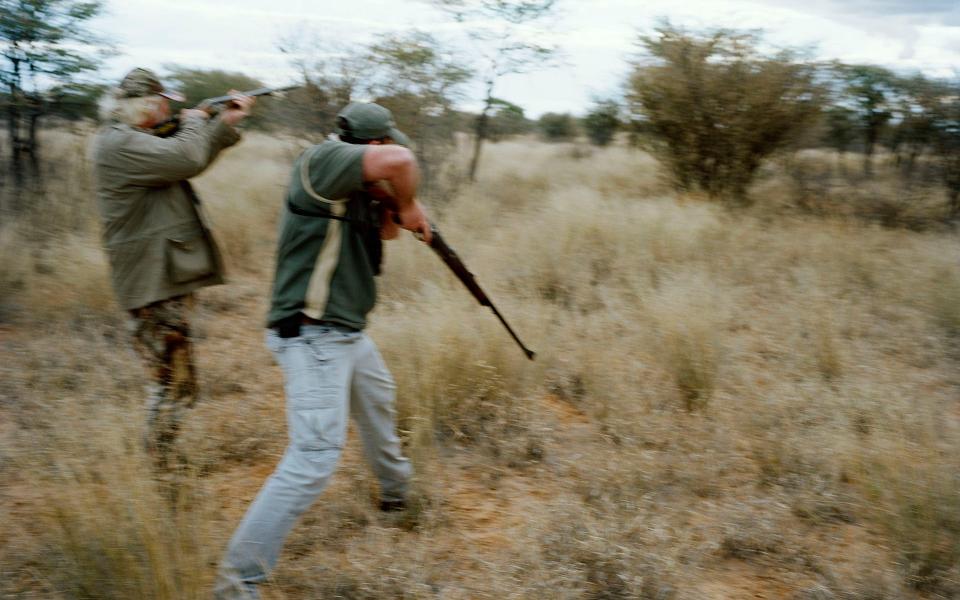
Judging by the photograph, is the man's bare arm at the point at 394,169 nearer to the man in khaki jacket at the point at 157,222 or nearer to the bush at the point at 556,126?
the man in khaki jacket at the point at 157,222

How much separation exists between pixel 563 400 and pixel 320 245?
2.58 meters

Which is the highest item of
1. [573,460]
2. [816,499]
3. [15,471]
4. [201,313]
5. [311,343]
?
[311,343]

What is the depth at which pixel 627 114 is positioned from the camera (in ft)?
38.8

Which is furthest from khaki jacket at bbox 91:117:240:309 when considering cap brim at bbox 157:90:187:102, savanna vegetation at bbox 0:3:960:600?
savanna vegetation at bbox 0:3:960:600

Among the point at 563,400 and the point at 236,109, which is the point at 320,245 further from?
the point at 563,400

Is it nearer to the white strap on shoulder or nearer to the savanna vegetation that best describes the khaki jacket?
the savanna vegetation

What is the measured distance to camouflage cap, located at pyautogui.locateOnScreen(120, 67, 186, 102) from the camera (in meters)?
3.00

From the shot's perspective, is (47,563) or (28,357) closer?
(47,563)

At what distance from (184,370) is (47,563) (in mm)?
976

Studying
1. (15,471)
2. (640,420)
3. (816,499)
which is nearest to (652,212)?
(640,420)

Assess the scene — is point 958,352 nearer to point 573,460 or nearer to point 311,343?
point 573,460

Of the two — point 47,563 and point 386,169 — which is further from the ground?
point 386,169

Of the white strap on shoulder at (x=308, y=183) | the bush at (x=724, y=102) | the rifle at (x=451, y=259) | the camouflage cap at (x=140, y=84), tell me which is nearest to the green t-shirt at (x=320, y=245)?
the white strap on shoulder at (x=308, y=183)

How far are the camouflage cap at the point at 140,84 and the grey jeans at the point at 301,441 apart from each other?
126 centimetres
